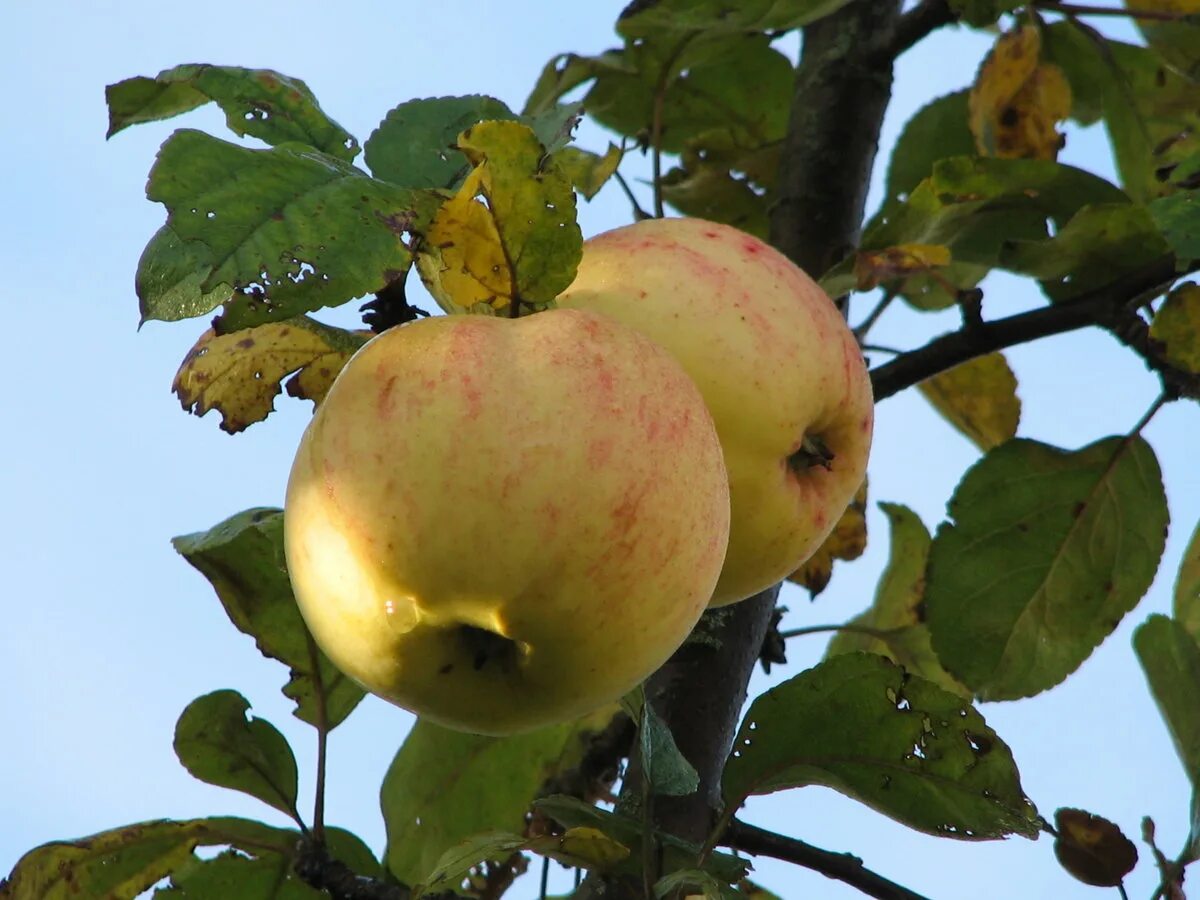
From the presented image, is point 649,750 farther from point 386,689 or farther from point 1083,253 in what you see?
point 1083,253

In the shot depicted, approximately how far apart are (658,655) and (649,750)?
0.73 ft

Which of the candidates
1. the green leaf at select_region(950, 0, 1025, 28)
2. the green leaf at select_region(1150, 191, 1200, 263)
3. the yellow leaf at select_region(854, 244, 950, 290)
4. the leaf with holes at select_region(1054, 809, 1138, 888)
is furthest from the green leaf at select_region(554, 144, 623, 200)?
the leaf with holes at select_region(1054, 809, 1138, 888)

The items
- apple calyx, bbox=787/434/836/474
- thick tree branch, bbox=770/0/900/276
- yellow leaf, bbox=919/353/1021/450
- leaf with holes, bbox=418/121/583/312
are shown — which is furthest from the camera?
yellow leaf, bbox=919/353/1021/450

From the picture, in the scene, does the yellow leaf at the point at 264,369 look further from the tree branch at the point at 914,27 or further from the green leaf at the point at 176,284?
the tree branch at the point at 914,27

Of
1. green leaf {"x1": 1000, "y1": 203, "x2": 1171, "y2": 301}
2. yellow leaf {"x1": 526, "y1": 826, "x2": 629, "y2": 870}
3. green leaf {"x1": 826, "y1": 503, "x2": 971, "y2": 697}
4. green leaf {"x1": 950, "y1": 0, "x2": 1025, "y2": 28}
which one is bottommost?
yellow leaf {"x1": 526, "y1": 826, "x2": 629, "y2": 870}

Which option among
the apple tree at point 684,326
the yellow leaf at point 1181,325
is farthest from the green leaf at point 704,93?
the yellow leaf at point 1181,325

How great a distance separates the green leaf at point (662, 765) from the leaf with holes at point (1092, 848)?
1.13ft

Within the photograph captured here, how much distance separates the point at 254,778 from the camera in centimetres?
135

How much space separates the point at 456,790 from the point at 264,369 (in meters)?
0.56

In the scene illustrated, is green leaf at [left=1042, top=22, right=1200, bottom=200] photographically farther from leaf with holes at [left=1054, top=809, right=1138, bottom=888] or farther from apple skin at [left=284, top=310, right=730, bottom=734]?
apple skin at [left=284, top=310, right=730, bottom=734]

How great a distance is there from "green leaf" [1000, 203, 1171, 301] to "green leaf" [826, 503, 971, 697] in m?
0.44

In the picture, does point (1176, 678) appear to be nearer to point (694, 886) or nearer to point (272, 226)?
point (694, 886)

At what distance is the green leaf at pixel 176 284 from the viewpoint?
86 centimetres

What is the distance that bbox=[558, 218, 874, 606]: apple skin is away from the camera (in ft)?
3.24
